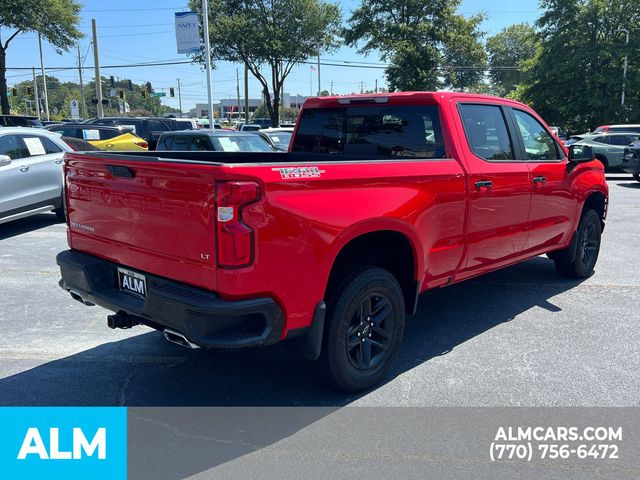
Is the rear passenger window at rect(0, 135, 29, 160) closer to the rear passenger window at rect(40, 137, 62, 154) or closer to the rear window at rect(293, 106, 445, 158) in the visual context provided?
the rear passenger window at rect(40, 137, 62, 154)

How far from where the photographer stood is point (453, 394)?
3760 mm

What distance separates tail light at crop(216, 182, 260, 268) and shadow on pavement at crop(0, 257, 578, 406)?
3.00ft

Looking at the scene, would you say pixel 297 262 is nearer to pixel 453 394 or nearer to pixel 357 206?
pixel 357 206

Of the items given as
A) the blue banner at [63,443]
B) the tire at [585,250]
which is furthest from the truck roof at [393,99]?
the blue banner at [63,443]

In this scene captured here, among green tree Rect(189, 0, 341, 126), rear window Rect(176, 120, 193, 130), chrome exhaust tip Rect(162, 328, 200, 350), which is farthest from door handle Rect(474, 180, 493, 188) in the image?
green tree Rect(189, 0, 341, 126)

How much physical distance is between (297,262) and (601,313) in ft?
11.9

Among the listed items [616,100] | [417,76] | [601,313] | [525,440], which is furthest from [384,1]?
[525,440]

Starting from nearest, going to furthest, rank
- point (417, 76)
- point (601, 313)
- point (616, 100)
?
1. point (601, 313)
2. point (616, 100)
3. point (417, 76)

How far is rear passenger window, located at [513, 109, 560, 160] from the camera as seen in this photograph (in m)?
5.29

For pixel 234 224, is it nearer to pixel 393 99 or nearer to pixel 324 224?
pixel 324 224

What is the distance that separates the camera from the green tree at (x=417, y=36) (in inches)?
1375

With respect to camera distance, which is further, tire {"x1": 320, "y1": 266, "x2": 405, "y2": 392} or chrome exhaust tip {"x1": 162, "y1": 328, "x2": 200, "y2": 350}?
tire {"x1": 320, "y1": 266, "x2": 405, "y2": 392}

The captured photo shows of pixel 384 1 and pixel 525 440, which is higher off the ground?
pixel 384 1

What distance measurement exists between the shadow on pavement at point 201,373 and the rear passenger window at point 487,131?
1.56 metres
